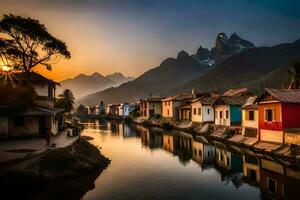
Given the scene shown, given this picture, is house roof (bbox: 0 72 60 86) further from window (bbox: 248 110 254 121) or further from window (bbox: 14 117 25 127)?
window (bbox: 248 110 254 121)

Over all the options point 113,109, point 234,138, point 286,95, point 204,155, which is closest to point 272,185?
point 204,155

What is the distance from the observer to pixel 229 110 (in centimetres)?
4431

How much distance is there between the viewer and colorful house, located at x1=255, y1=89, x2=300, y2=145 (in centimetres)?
2811

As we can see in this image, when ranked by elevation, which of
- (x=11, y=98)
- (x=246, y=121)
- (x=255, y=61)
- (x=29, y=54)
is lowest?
(x=246, y=121)

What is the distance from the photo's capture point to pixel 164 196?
1772 cm

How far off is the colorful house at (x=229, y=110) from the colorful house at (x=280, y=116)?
12.1 meters

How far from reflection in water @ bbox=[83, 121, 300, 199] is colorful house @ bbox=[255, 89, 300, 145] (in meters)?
3.05

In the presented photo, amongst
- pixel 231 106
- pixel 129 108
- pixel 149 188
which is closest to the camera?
pixel 149 188

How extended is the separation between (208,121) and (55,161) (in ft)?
127

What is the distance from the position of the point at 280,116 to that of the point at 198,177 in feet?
41.8

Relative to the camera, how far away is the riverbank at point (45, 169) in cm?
1709

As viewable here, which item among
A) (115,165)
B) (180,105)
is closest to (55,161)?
(115,165)

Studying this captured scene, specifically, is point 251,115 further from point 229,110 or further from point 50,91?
point 50,91

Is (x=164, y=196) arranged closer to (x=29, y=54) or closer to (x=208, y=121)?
(x=29, y=54)
